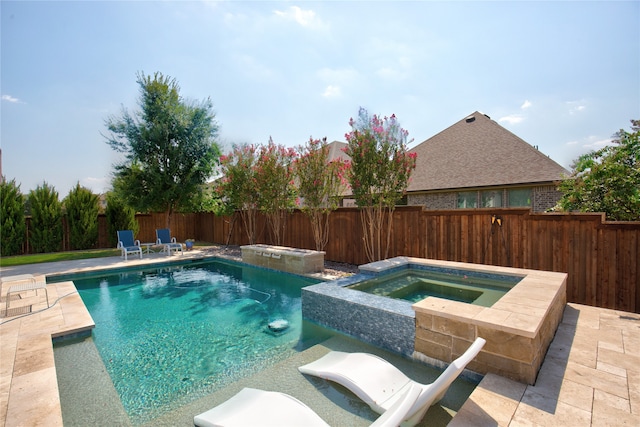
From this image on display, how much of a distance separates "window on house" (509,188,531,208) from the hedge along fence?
635 centimetres

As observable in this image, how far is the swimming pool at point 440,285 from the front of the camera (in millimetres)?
5313

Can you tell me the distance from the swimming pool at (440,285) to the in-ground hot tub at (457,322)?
0.36 metres

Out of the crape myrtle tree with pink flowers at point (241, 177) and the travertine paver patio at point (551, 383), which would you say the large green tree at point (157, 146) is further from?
the travertine paver patio at point (551, 383)

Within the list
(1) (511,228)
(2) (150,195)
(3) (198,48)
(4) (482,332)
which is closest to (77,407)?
(4) (482,332)

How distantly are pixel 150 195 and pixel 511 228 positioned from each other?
46.4 ft

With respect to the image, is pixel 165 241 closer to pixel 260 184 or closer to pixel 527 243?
pixel 260 184

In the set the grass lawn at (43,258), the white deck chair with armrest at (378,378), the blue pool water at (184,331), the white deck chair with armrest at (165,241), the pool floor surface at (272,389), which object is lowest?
the blue pool water at (184,331)

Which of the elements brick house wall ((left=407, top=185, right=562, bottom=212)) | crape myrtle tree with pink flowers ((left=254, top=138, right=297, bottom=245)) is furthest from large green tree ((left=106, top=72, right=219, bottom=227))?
brick house wall ((left=407, top=185, right=562, bottom=212))

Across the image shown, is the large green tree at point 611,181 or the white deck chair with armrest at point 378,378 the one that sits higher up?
the large green tree at point 611,181

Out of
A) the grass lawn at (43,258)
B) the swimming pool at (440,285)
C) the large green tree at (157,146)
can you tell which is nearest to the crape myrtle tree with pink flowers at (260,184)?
the large green tree at (157,146)

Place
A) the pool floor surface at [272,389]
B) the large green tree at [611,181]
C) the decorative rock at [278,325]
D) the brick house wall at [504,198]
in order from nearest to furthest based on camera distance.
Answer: the pool floor surface at [272,389] < the decorative rock at [278,325] < the large green tree at [611,181] < the brick house wall at [504,198]

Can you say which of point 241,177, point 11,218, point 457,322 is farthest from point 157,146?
point 457,322

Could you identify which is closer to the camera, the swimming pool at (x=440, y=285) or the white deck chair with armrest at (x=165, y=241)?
the swimming pool at (x=440, y=285)

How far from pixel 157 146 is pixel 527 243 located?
14682mm
